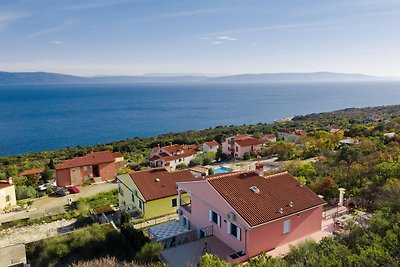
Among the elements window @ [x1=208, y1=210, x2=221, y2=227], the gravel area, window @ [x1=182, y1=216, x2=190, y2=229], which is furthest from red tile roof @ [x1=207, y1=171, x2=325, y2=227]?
the gravel area

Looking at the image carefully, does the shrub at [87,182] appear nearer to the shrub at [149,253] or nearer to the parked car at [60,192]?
the parked car at [60,192]

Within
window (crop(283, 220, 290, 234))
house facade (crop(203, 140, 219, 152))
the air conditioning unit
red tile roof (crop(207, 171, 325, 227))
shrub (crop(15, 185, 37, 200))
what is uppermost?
red tile roof (crop(207, 171, 325, 227))

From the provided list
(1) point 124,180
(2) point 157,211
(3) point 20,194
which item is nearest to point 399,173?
(2) point 157,211

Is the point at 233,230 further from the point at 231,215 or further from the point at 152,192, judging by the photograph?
the point at 152,192

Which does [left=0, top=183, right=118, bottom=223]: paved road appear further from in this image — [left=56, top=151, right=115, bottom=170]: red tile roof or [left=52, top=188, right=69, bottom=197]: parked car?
[left=56, top=151, right=115, bottom=170]: red tile roof

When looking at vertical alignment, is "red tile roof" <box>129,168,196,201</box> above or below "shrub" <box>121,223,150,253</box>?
above

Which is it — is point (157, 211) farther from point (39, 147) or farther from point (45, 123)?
point (45, 123)
